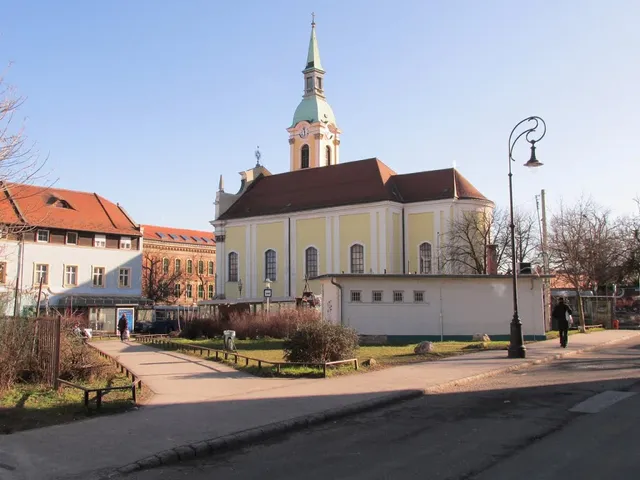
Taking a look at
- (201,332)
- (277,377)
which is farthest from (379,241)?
(277,377)

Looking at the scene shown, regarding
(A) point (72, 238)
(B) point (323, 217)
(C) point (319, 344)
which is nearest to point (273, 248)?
(B) point (323, 217)

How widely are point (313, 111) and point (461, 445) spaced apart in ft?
213

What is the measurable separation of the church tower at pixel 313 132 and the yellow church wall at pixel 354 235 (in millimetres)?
14191

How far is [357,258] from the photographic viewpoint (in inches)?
2216

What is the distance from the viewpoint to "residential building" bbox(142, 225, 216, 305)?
79250 mm

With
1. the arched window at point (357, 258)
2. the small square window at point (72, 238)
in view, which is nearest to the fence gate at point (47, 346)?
the arched window at point (357, 258)

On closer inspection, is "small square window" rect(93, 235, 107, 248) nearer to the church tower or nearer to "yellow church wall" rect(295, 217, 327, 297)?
"yellow church wall" rect(295, 217, 327, 297)

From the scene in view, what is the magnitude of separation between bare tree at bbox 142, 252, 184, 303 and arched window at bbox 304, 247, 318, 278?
966 inches

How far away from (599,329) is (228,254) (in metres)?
40.2

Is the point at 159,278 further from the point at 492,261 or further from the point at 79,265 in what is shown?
the point at 492,261

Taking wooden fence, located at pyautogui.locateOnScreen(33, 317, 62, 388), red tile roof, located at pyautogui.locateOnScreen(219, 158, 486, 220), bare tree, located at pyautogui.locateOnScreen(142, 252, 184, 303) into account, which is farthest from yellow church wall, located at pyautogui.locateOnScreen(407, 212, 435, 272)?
wooden fence, located at pyautogui.locateOnScreen(33, 317, 62, 388)

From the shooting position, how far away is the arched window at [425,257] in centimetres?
5400

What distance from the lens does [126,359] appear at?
21562 millimetres

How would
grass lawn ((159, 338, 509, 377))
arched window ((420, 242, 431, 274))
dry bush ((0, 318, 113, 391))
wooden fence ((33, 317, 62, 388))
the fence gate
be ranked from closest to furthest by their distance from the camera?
dry bush ((0, 318, 113, 391)) < the fence gate < wooden fence ((33, 317, 62, 388)) < grass lawn ((159, 338, 509, 377)) < arched window ((420, 242, 431, 274))
